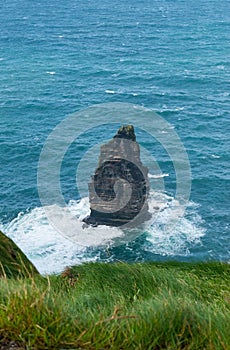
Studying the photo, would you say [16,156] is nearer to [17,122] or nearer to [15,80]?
[17,122]

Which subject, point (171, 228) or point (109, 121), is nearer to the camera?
point (171, 228)

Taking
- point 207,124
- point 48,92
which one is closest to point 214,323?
point 207,124

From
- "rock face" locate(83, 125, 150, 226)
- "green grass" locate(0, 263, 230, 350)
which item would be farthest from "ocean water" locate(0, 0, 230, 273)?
"green grass" locate(0, 263, 230, 350)

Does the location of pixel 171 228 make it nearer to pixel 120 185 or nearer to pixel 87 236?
pixel 120 185

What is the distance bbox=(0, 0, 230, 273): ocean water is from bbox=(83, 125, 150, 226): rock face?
209 cm

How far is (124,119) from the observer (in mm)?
122312

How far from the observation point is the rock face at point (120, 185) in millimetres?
88438

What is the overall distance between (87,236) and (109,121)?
1599 inches

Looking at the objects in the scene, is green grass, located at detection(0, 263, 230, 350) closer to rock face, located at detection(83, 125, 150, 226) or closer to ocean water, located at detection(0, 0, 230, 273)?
ocean water, located at detection(0, 0, 230, 273)

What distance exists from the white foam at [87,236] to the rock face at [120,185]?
1661 millimetres

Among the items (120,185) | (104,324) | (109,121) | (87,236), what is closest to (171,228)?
(120,185)

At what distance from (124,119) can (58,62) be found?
52992 mm

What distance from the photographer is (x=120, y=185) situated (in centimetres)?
8856

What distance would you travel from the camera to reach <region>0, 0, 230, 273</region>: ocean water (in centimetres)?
7962
